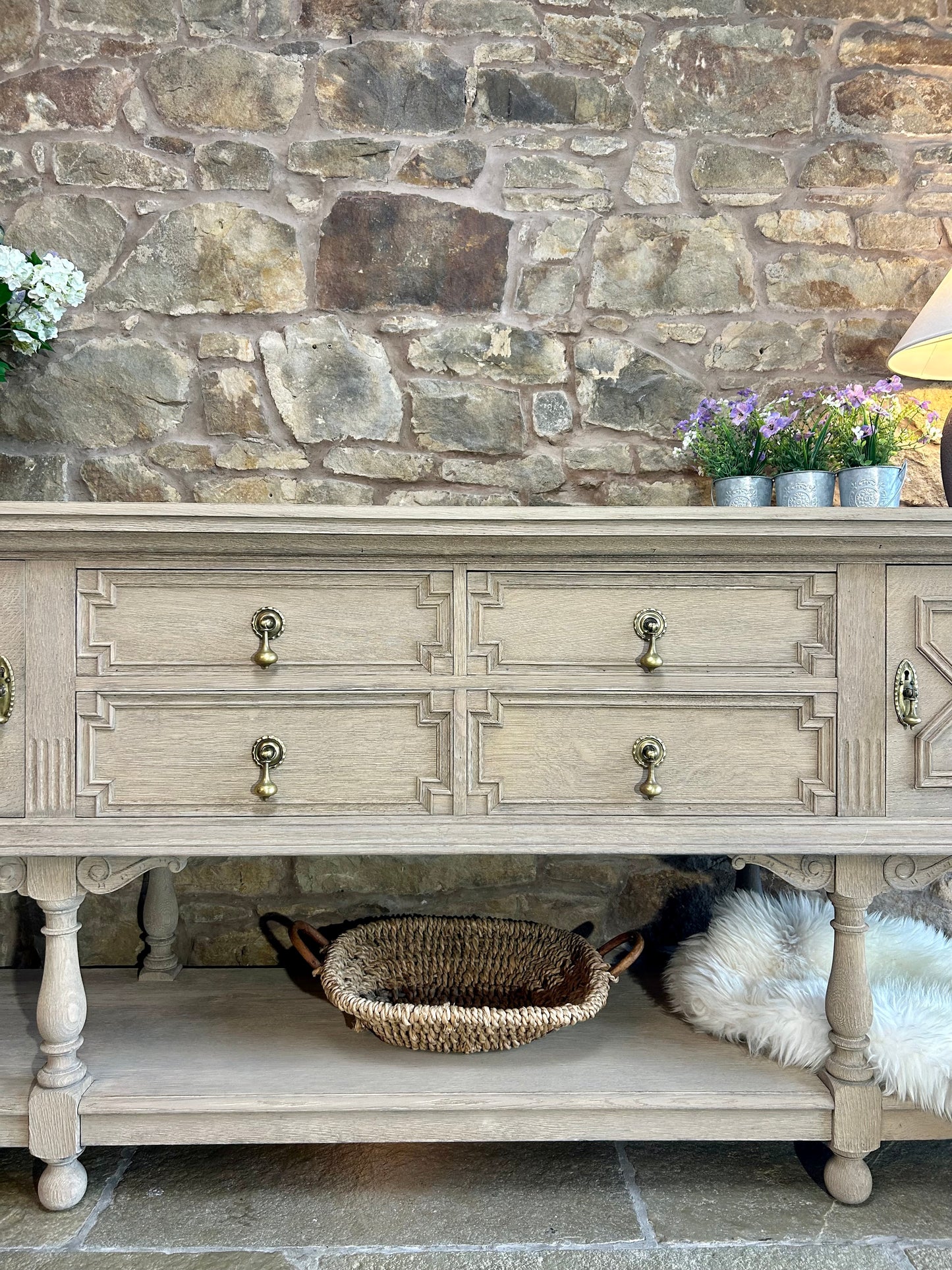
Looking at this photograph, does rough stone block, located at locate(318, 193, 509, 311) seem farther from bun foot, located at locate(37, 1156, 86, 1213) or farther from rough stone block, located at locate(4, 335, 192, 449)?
bun foot, located at locate(37, 1156, 86, 1213)

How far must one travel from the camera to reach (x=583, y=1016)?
1514mm

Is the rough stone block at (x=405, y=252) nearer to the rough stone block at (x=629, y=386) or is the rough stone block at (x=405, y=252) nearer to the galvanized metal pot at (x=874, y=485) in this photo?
the rough stone block at (x=629, y=386)

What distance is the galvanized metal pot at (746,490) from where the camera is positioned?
1668 mm

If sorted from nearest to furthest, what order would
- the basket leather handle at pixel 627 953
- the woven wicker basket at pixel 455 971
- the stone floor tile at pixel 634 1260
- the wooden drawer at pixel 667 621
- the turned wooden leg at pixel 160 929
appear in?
the stone floor tile at pixel 634 1260, the wooden drawer at pixel 667 621, the woven wicker basket at pixel 455 971, the basket leather handle at pixel 627 953, the turned wooden leg at pixel 160 929

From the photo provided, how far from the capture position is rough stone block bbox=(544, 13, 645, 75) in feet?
6.46

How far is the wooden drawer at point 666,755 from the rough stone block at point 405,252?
1.08 meters

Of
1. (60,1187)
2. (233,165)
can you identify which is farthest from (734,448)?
(60,1187)

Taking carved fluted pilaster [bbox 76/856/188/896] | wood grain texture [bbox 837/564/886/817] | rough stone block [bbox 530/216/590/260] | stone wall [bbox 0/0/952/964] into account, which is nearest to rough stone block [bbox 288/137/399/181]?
stone wall [bbox 0/0/952/964]

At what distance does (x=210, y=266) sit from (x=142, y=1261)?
1935mm

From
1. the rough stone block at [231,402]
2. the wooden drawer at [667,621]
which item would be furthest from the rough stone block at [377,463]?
the wooden drawer at [667,621]

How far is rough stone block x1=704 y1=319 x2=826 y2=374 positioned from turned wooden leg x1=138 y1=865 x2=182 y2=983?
1734 millimetres

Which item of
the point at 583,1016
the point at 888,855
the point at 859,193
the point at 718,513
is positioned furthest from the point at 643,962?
the point at 859,193

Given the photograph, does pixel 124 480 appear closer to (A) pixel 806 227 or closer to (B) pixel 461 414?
(B) pixel 461 414

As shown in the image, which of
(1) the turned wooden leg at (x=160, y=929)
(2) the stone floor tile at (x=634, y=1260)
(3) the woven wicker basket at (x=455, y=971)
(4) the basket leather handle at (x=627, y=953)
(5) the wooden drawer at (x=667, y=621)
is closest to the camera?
(2) the stone floor tile at (x=634, y=1260)
